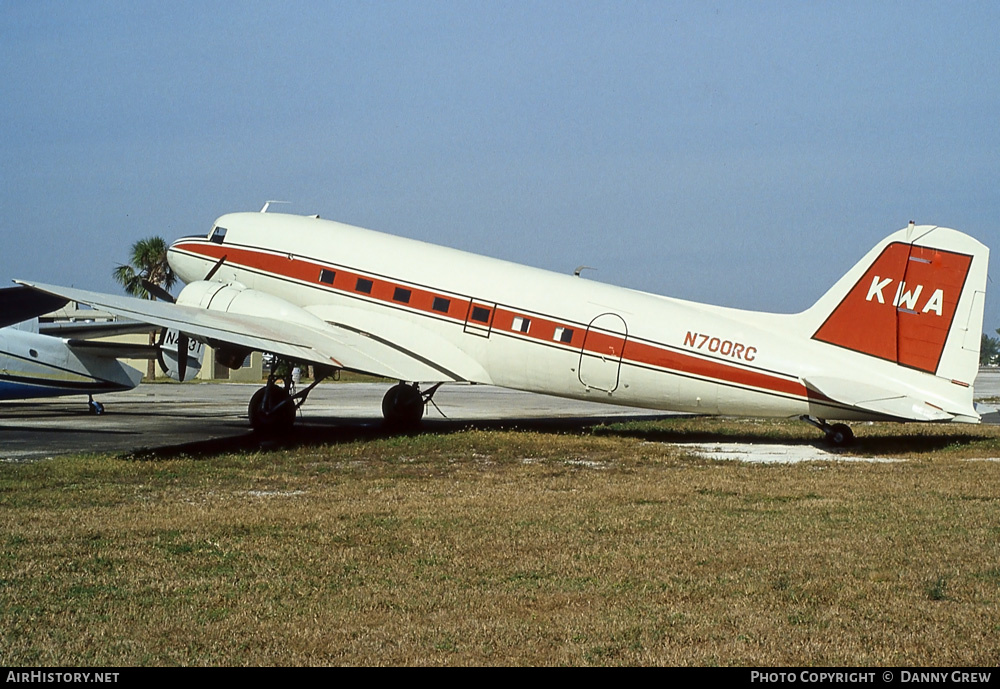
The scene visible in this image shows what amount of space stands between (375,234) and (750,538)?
14.3 meters

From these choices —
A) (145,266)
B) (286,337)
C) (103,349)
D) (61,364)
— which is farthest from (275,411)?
(145,266)

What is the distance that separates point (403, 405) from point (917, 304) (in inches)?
434

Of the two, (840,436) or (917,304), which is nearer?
(917,304)

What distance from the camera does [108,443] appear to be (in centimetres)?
1812

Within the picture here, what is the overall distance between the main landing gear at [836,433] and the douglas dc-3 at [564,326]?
4 cm

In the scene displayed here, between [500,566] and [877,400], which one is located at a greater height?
[877,400]

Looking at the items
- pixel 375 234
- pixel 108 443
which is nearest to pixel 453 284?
pixel 375 234

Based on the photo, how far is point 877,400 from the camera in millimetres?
15750

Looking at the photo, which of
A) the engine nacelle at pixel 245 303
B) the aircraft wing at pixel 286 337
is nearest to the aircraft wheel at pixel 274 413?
the aircraft wing at pixel 286 337

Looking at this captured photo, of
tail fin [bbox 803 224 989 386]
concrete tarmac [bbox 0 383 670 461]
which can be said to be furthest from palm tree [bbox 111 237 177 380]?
tail fin [bbox 803 224 989 386]

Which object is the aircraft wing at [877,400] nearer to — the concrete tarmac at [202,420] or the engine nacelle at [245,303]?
the concrete tarmac at [202,420]

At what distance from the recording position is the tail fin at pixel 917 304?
15.8m

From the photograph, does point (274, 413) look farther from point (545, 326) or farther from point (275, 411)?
point (545, 326)
